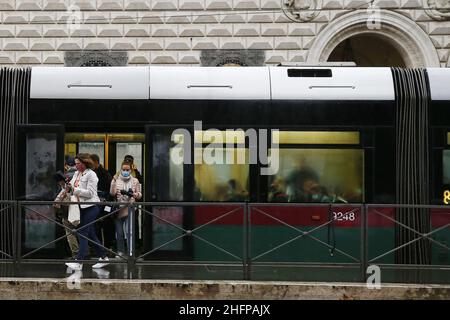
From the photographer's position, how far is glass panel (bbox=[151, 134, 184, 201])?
408 inches

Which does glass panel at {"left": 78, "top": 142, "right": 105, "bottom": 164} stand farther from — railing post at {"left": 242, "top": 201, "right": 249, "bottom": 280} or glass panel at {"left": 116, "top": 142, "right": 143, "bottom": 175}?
railing post at {"left": 242, "top": 201, "right": 249, "bottom": 280}

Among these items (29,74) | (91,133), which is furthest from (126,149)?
(29,74)

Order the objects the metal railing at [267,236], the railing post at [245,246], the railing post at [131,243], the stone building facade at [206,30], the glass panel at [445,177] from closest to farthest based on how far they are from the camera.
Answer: the railing post at [245,246]
the railing post at [131,243]
the metal railing at [267,236]
the glass panel at [445,177]
the stone building facade at [206,30]

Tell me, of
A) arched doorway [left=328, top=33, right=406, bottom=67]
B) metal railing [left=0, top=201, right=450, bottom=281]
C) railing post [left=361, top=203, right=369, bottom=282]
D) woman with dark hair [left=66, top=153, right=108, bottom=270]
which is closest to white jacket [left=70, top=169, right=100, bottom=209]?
woman with dark hair [left=66, top=153, right=108, bottom=270]

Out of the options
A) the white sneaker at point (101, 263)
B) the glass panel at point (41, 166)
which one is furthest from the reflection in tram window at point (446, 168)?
the glass panel at point (41, 166)

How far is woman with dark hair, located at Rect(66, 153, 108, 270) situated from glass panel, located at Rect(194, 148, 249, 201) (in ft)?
4.98

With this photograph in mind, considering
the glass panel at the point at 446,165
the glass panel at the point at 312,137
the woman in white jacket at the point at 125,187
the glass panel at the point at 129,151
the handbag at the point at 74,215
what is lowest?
the handbag at the point at 74,215

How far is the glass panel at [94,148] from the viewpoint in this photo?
1134cm

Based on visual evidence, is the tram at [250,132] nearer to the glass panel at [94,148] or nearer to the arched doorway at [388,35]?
the glass panel at [94,148]

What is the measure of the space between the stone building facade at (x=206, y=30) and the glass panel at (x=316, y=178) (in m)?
8.11

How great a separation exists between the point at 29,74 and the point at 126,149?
199 centimetres

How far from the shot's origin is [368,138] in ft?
34.1

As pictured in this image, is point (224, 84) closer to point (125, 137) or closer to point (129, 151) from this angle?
point (125, 137)
